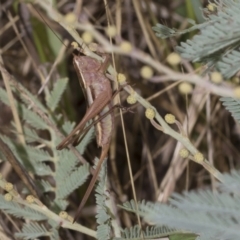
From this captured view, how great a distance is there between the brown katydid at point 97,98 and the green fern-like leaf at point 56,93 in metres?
0.12

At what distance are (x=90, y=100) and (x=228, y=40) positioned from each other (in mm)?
244

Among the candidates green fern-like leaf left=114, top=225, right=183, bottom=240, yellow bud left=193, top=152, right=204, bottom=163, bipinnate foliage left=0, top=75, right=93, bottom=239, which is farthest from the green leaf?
yellow bud left=193, top=152, right=204, bottom=163

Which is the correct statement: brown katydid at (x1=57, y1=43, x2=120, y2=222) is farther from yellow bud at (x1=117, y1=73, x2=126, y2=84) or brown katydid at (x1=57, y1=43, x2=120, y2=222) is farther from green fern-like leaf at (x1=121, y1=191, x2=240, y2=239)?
green fern-like leaf at (x1=121, y1=191, x2=240, y2=239)

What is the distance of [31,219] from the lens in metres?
0.56

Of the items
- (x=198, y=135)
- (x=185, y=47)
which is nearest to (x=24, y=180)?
(x=185, y=47)

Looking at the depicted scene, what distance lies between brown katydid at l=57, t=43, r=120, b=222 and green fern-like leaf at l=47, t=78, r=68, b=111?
12 cm

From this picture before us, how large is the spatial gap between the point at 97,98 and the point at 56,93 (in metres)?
0.15

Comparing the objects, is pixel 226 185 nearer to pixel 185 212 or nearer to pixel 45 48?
pixel 185 212

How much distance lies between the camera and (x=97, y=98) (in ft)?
1.71

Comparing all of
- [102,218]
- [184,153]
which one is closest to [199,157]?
[184,153]

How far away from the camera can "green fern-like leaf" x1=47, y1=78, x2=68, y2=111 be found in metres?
0.65

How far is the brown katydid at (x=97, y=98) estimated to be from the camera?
0.50 metres

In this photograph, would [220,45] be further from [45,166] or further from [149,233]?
[45,166]

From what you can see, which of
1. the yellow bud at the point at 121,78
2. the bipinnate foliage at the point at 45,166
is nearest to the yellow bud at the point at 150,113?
the yellow bud at the point at 121,78
